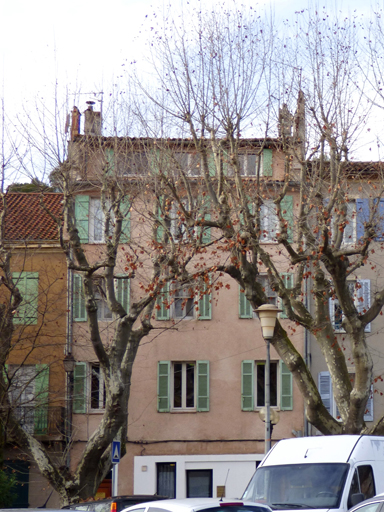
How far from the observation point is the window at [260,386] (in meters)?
28.6

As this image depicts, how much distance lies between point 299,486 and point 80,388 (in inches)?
700

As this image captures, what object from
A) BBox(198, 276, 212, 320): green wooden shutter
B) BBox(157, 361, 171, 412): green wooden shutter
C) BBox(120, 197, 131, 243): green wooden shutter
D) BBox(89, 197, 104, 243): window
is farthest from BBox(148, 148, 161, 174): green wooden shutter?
BBox(157, 361, 171, 412): green wooden shutter

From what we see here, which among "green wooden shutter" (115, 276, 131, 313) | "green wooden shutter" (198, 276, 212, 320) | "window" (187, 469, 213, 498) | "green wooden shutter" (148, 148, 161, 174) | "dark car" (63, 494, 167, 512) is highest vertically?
"green wooden shutter" (148, 148, 161, 174)

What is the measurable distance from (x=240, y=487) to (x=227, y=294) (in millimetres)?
6821

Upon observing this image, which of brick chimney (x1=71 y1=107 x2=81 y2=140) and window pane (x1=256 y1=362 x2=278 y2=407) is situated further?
window pane (x1=256 y1=362 x2=278 y2=407)

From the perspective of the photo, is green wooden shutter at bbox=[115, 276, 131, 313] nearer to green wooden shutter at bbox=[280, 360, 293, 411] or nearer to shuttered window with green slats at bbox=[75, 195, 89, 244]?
shuttered window with green slats at bbox=[75, 195, 89, 244]

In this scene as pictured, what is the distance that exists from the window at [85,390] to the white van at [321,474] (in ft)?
54.8

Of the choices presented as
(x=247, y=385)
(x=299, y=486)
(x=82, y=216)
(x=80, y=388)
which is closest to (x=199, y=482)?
(x=247, y=385)

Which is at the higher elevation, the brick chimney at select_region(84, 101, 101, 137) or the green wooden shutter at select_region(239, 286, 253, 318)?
the brick chimney at select_region(84, 101, 101, 137)

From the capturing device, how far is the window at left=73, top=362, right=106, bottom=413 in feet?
94.0

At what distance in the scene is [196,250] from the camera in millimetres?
18547

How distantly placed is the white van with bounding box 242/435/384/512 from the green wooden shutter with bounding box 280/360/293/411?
1607 centimetres

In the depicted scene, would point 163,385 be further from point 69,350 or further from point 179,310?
point 69,350

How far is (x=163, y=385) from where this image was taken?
2884cm
